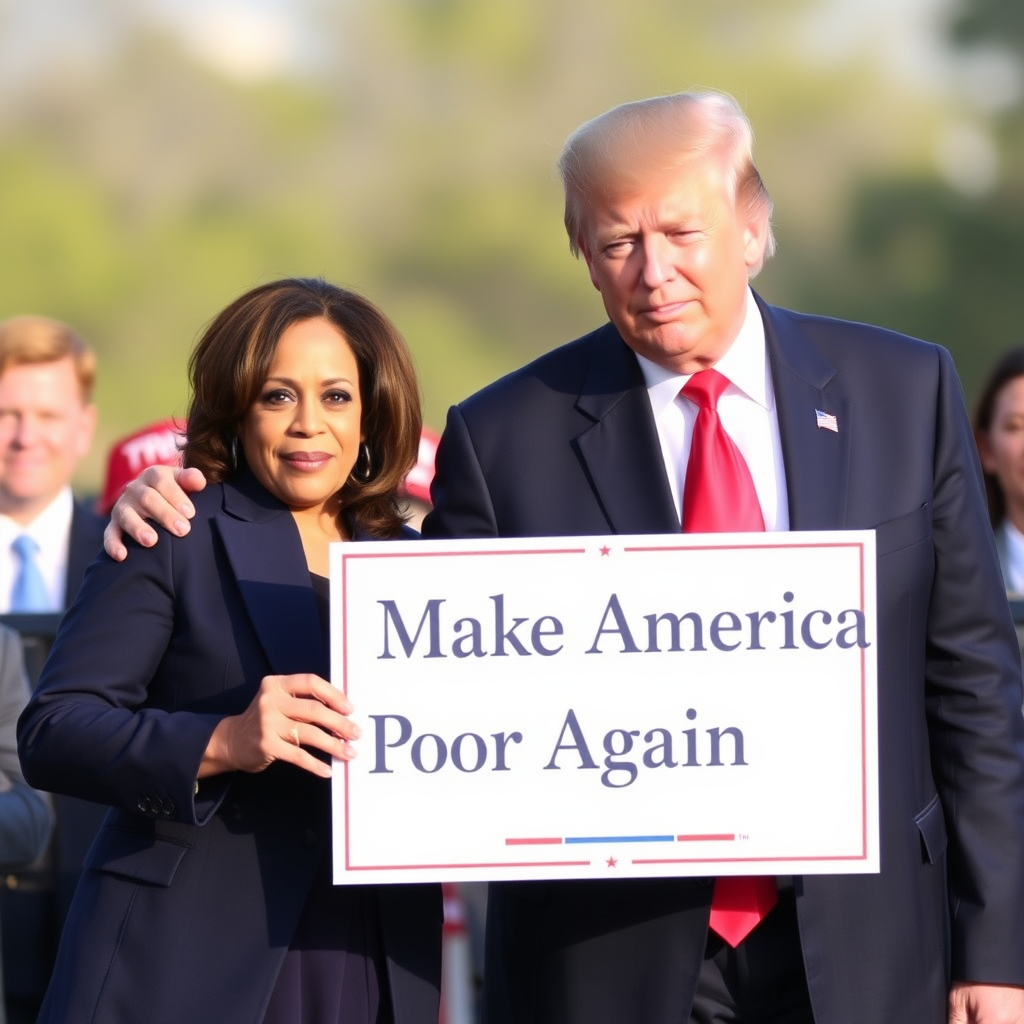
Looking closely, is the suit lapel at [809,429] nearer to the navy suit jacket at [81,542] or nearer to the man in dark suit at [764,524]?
the man in dark suit at [764,524]

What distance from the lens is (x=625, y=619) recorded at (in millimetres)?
2633

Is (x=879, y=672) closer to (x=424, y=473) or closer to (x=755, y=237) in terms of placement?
(x=755, y=237)

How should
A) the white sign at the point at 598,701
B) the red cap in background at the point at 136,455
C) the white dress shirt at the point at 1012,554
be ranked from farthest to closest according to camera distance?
the red cap in background at the point at 136,455
the white dress shirt at the point at 1012,554
the white sign at the point at 598,701

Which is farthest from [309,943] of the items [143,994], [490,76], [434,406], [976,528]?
[490,76]

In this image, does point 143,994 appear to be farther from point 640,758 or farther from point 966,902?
point 966,902

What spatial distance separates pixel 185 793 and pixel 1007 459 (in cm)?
325

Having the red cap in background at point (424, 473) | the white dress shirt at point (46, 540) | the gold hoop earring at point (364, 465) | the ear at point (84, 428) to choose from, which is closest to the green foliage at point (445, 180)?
the ear at point (84, 428)

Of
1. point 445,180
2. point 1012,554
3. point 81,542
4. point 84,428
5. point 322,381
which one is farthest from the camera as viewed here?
point 445,180

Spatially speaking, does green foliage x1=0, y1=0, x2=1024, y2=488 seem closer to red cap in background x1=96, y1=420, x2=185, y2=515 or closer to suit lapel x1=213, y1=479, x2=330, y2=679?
red cap in background x1=96, y1=420, x2=185, y2=515

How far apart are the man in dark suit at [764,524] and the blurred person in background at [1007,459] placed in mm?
2410

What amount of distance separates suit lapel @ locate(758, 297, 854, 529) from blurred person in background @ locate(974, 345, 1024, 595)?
2.46m

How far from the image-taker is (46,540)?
4965mm

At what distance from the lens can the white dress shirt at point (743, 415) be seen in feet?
8.96

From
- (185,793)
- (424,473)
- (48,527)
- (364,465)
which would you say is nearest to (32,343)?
(48,527)
